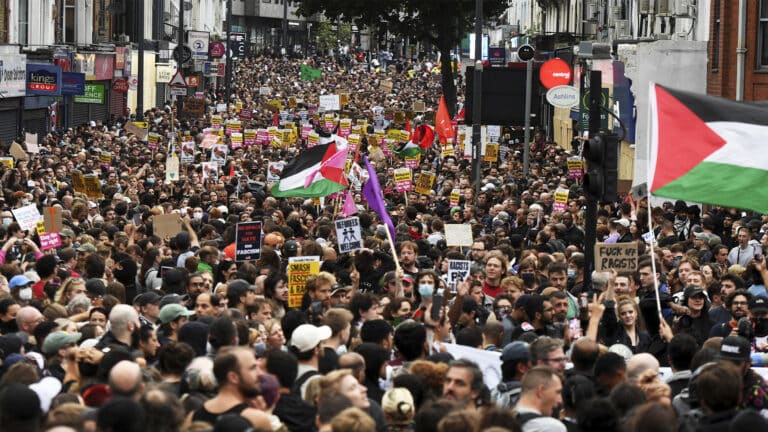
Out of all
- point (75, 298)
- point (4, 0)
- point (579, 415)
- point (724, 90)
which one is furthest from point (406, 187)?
point (4, 0)

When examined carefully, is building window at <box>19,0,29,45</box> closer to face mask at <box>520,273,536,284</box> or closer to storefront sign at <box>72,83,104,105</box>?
storefront sign at <box>72,83,104,105</box>

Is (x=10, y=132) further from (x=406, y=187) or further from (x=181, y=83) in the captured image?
(x=406, y=187)

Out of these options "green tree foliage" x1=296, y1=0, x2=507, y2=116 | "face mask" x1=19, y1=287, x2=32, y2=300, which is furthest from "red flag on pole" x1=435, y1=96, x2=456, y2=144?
"face mask" x1=19, y1=287, x2=32, y2=300

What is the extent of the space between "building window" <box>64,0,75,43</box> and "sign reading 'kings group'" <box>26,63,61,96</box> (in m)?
11.5

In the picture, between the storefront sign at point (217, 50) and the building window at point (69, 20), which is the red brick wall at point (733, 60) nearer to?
the building window at point (69, 20)

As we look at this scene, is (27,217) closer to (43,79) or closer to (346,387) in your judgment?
(346,387)

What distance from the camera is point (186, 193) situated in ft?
88.7

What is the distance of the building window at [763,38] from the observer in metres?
26.8

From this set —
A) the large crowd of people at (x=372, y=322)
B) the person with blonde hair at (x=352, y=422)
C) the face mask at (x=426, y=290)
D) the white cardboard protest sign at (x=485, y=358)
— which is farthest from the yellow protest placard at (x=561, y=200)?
the person with blonde hair at (x=352, y=422)

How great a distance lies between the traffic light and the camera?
1498cm

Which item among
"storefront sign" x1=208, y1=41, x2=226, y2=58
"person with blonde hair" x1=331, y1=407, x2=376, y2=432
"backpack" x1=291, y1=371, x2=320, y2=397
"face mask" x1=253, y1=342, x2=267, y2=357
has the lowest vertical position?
"face mask" x1=253, y1=342, x2=267, y2=357

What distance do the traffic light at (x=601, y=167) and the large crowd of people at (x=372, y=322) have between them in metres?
0.73

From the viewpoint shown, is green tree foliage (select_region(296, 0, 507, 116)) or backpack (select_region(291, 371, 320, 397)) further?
green tree foliage (select_region(296, 0, 507, 116))

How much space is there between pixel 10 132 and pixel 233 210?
23.4 metres
